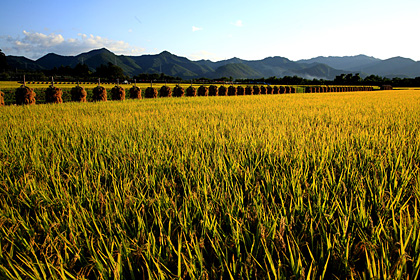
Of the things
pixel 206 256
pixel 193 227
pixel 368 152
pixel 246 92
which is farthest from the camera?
pixel 246 92

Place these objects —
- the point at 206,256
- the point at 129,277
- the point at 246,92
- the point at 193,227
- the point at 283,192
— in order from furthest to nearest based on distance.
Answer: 1. the point at 246,92
2. the point at 283,192
3. the point at 193,227
4. the point at 206,256
5. the point at 129,277

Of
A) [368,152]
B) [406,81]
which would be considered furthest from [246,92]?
[406,81]

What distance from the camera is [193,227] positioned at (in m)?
1.27

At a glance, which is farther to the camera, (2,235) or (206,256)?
(2,235)

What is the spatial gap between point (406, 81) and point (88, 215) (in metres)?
92.1

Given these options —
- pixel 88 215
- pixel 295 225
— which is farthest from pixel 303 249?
pixel 88 215

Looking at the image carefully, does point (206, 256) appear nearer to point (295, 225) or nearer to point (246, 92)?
point (295, 225)

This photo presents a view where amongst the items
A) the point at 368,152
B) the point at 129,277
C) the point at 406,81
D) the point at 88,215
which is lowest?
the point at 129,277

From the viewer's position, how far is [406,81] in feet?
235

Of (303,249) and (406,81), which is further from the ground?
(406,81)

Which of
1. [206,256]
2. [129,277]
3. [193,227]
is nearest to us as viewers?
[129,277]

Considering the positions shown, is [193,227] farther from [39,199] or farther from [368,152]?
A: [368,152]

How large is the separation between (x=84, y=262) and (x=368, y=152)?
2.47m

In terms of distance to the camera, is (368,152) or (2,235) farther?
(368,152)
